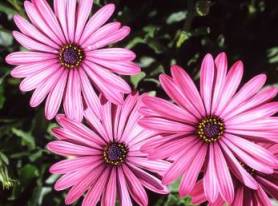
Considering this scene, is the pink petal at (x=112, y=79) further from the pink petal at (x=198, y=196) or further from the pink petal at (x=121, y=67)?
the pink petal at (x=198, y=196)

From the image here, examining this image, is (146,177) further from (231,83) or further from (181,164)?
(231,83)

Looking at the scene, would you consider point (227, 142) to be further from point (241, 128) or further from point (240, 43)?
point (240, 43)

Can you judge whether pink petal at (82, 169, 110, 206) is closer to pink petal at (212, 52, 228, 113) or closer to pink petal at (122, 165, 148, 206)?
pink petal at (122, 165, 148, 206)

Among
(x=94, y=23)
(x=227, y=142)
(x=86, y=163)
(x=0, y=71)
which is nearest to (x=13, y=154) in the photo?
(x=0, y=71)

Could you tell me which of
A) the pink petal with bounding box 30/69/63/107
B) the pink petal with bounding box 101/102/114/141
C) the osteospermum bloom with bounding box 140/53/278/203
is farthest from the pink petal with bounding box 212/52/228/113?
the pink petal with bounding box 30/69/63/107

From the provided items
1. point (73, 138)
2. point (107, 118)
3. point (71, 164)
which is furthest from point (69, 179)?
point (107, 118)

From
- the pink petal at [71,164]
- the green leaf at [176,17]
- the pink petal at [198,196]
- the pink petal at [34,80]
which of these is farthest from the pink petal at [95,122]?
the green leaf at [176,17]

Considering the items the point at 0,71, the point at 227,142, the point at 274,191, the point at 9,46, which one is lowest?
the point at 274,191
